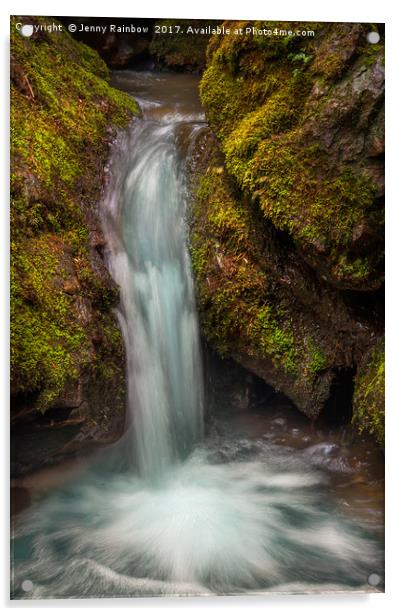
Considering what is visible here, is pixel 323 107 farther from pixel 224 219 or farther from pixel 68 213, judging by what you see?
pixel 68 213

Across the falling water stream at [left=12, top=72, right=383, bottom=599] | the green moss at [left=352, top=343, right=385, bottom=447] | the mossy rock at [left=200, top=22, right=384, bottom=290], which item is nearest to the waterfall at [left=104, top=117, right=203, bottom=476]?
the falling water stream at [left=12, top=72, right=383, bottom=599]

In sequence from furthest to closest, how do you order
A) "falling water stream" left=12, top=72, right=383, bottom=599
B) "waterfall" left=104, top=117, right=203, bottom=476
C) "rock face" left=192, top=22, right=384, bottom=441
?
"waterfall" left=104, top=117, right=203, bottom=476 → "rock face" left=192, top=22, right=384, bottom=441 → "falling water stream" left=12, top=72, right=383, bottom=599

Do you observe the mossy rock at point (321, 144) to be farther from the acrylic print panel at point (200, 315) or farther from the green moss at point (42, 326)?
the green moss at point (42, 326)

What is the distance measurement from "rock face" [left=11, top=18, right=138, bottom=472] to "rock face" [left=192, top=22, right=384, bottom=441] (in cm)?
65

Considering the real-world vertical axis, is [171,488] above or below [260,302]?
below

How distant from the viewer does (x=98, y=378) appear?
9.77 ft

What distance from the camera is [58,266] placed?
294 cm

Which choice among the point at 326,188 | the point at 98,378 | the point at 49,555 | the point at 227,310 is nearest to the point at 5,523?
the point at 49,555

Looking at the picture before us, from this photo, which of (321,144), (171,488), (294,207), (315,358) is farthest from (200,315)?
(321,144)

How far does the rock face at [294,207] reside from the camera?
8.82ft

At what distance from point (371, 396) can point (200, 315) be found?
108 cm

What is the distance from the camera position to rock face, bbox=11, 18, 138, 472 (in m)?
2.69

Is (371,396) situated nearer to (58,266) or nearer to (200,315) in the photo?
(200,315)

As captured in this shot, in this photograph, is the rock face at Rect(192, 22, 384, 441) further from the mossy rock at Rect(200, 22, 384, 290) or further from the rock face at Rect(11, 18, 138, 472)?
the rock face at Rect(11, 18, 138, 472)
